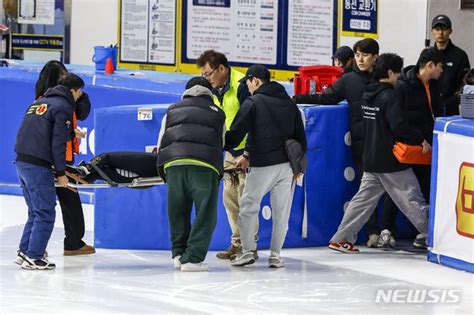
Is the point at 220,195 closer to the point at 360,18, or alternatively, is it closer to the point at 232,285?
the point at 232,285

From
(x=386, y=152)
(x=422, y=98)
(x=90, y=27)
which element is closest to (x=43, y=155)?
(x=386, y=152)

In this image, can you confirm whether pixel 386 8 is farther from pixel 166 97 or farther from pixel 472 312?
pixel 472 312

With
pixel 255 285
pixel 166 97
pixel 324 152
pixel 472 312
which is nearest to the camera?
pixel 472 312

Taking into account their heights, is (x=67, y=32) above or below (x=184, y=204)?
above

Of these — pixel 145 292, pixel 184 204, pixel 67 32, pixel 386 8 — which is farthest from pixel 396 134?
pixel 67 32

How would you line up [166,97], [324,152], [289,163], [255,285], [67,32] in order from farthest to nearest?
[67,32], [166,97], [324,152], [289,163], [255,285]

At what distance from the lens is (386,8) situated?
583 inches

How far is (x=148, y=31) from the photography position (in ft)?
54.3

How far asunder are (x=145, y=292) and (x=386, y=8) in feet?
20.2

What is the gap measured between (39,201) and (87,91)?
3.76 meters

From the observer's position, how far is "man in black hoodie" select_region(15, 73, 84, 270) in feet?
33.9

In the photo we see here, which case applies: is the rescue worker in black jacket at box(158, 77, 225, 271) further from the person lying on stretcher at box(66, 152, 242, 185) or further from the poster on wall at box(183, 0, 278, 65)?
the poster on wall at box(183, 0, 278, 65)

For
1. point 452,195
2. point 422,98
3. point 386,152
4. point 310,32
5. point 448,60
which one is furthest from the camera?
point 310,32

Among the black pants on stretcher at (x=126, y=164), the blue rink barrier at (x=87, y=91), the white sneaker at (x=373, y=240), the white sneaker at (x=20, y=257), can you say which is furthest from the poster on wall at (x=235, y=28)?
the white sneaker at (x=20, y=257)
